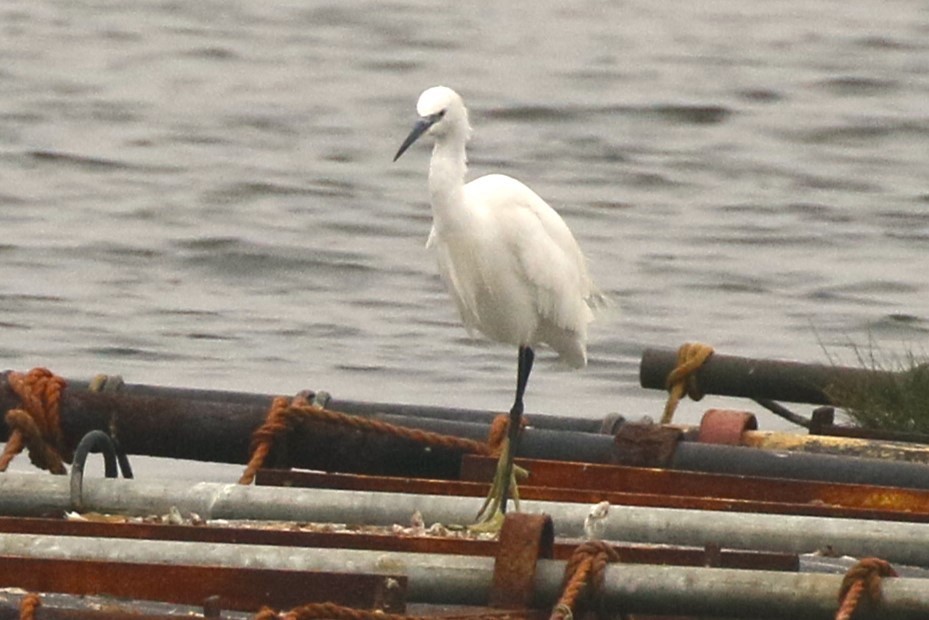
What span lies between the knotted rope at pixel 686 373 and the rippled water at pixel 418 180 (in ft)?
9.62

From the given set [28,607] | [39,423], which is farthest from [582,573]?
[39,423]

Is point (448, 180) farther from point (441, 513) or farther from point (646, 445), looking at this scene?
point (441, 513)

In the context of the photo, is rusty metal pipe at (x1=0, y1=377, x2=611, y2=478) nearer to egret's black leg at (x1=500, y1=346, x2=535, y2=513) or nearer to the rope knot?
the rope knot

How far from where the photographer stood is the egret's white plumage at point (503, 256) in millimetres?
6766

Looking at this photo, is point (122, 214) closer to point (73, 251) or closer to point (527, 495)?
point (73, 251)

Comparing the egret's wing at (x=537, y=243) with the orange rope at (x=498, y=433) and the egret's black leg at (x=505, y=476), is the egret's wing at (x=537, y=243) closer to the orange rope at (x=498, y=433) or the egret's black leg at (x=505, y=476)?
the egret's black leg at (x=505, y=476)

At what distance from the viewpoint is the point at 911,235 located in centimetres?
1766

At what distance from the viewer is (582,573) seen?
4.76 meters

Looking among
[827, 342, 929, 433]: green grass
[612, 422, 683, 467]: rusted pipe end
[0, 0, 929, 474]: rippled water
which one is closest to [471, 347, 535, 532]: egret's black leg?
[612, 422, 683, 467]: rusted pipe end

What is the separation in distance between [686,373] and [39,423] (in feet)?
7.20

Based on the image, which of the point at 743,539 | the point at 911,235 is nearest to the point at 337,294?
the point at 911,235

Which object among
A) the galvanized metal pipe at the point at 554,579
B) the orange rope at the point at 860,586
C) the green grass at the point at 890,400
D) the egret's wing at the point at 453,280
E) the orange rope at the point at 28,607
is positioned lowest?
the orange rope at the point at 28,607

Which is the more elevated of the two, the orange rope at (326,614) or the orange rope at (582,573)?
the orange rope at (582,573)

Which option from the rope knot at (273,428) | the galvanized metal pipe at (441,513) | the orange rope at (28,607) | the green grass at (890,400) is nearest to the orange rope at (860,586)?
the galvanized metal pipe at (441,513)
